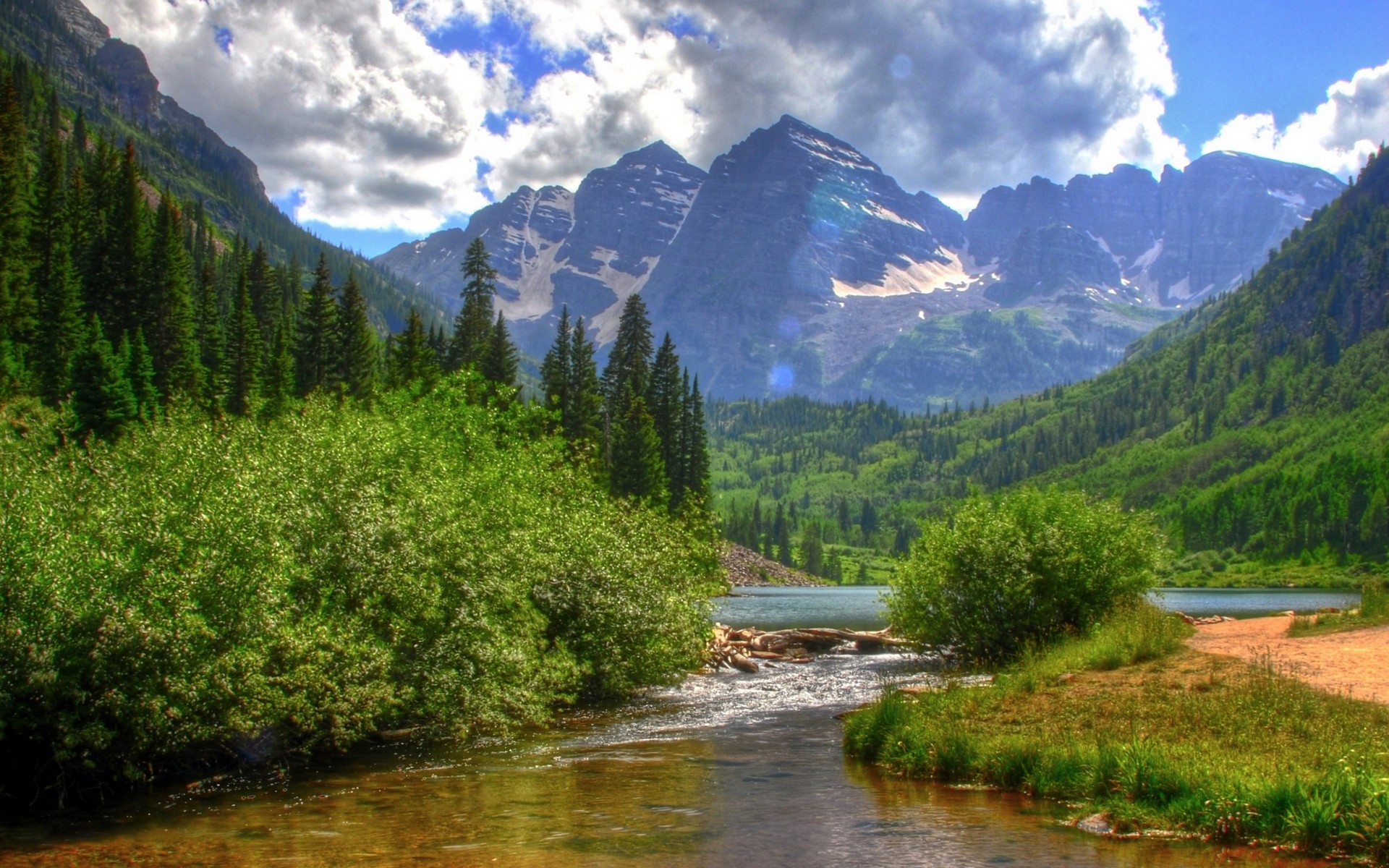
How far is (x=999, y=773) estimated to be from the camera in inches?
773

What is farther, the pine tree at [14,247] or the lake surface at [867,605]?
the pine tree at [14,247]

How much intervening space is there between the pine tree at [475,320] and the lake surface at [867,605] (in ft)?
113

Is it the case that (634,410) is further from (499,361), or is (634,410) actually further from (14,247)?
(14,247)

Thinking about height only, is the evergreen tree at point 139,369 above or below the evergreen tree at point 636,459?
above

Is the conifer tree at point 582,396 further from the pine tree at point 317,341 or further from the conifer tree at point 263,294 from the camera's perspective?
the conifer tree at point 263,294

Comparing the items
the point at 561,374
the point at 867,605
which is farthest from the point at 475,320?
the point at 867,605

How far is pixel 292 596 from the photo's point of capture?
21734mm

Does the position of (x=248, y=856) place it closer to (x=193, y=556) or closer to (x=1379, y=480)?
(x=193, y=556)

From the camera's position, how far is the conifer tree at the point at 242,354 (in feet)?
304

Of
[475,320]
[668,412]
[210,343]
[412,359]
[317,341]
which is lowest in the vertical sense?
[668,412]

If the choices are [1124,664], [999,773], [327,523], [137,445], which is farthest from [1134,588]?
[137,445]

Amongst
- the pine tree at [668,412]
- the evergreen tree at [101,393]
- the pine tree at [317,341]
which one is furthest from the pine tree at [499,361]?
the evergreen tree at [101,393]

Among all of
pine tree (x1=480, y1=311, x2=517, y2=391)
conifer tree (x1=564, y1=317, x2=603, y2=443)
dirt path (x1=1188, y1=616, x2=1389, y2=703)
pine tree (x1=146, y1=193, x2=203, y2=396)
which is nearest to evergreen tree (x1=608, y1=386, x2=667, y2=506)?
conifer tree (x1=564, y1=317, x2=603, y2=443)

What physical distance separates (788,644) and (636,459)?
3972cm
